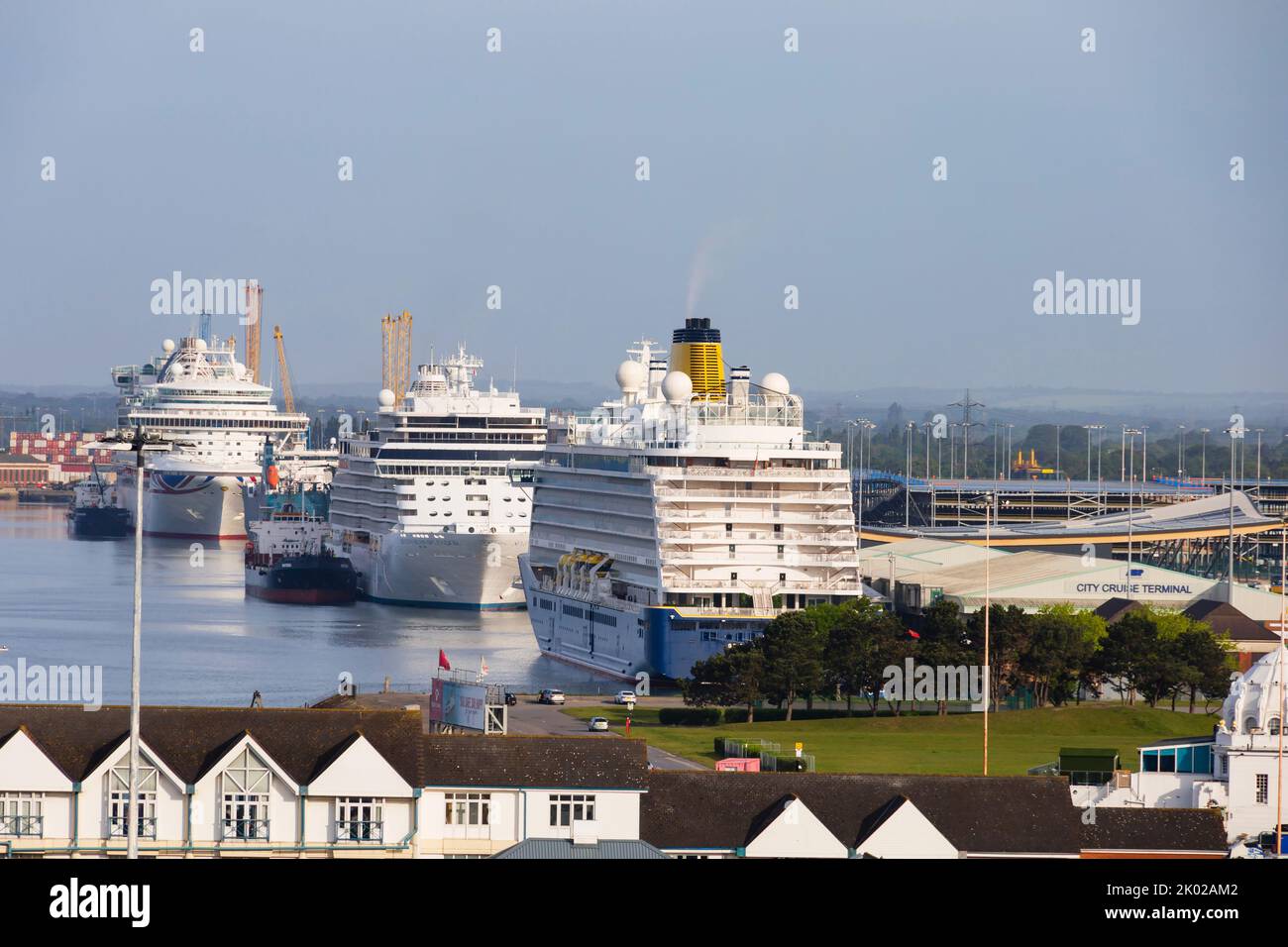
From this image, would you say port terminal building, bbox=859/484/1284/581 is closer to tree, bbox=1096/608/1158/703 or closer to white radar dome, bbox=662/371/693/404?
white radar dome, bbox=662/371/693/404

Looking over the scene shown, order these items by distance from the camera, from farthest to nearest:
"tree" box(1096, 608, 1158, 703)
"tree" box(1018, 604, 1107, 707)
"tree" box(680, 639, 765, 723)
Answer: "tree" box(1096, 608, 1158, 703), "tree" box(1018, 604, 1107, 707), "tree" box(680, 639, 765, 723)

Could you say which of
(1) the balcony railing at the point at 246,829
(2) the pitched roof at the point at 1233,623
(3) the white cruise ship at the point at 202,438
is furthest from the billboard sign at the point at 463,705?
(3) the white cruise ship at the point at 202,438

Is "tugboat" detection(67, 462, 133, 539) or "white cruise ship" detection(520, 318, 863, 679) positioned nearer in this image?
"white cruise ship" detection(520, 318, 863, 679)

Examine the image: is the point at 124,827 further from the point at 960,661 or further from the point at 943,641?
the point at 943,641

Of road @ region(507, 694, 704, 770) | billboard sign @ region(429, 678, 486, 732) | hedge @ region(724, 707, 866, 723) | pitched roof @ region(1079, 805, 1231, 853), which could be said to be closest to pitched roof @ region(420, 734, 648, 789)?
billboard sign @ region(429, 678, 486, 732)

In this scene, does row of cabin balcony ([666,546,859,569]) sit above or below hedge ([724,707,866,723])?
above

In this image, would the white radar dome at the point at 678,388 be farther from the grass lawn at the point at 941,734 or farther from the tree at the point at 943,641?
the grass lawn at the point at 941,734
